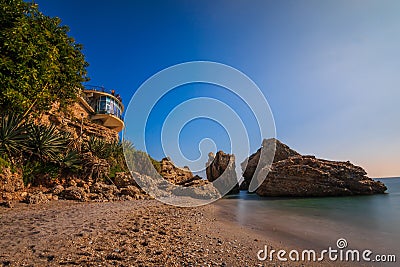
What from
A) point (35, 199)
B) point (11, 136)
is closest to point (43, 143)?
point (11, 136)

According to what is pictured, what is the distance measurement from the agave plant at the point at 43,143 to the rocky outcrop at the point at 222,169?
26776mm

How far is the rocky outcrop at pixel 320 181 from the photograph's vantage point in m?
18.7

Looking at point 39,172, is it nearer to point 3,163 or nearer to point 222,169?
point 3,163

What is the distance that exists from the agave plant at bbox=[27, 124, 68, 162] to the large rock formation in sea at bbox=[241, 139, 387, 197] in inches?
720

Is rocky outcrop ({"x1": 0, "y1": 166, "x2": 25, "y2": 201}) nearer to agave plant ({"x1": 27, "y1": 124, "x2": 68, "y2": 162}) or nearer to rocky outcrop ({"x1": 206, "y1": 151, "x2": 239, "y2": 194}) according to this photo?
agave plant ({"x1": 27, "y1": 124, "x2": 68, "y2": 162})

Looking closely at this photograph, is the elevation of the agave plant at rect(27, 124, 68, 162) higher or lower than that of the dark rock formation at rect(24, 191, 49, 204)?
higher

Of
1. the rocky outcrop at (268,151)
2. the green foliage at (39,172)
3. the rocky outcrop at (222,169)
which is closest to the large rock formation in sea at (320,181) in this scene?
the rocky outcrop at (222,169)

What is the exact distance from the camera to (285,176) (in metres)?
19.6

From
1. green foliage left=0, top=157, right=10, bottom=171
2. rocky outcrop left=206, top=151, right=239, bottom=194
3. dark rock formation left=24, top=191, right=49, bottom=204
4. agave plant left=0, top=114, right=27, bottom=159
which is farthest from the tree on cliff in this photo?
rocky outcrop left=206, top=151, right=239, bottom=194

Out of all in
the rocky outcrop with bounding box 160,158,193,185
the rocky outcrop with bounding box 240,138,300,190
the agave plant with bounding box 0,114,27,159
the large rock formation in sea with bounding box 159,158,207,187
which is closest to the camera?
the agave plant with bounding box 0,114,27,159

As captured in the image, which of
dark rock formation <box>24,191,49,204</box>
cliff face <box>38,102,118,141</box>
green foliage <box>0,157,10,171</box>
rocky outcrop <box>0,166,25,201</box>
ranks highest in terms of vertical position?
cliff face <box>38,102,118,141</box>

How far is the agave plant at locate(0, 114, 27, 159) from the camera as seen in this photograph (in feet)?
28.2

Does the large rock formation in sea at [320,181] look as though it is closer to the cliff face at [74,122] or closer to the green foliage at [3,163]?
the cliff face at [74,122]

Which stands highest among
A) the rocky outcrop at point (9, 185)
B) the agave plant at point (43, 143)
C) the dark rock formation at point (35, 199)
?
the agave plant at point (43, 143)
